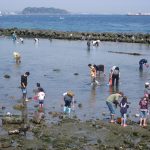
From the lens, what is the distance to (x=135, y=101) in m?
28.3

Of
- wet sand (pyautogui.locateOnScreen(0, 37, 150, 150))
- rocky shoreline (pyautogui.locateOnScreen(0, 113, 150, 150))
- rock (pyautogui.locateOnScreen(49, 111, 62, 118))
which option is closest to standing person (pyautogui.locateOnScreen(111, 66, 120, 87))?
wet sand (pyautogui.locateOnScreen(0, 37, 150, 150))

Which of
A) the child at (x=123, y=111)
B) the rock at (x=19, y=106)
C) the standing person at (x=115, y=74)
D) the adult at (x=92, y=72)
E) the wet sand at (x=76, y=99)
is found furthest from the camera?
the adult at (x=92, y=72)

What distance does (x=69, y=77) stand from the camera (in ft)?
123

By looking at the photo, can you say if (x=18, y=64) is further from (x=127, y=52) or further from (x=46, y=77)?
(x=127, y=52)

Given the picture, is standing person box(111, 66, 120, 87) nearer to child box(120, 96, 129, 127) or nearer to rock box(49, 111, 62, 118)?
rock box(49, 111, 62, 118)

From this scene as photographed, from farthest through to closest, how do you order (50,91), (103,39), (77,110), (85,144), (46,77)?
(103,39)
(46,77)
(50,91)
(77,110)
(85,144)

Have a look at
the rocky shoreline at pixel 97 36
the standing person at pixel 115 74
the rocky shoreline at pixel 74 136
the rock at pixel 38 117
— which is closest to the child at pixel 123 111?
the rocky shoreline at pixel 74 136

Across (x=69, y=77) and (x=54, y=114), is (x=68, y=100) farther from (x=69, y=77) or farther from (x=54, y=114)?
(x=69, y=77)

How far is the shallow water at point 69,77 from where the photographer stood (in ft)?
89.2

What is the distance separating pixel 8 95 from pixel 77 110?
5863mm

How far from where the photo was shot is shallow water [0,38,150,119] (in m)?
27.2

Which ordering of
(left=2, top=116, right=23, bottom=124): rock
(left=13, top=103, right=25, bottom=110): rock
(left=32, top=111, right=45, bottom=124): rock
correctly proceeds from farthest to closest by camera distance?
(left=13, top=103, right=25, bottom=110): rock < (left=32, top=111, right=45, bottom=124): rock < (left=2, top=116, right=23, bottom=124): rock

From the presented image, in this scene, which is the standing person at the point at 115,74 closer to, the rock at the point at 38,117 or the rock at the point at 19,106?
the rock at the point at 19,106

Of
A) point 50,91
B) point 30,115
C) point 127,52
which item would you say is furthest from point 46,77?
point 127,52
